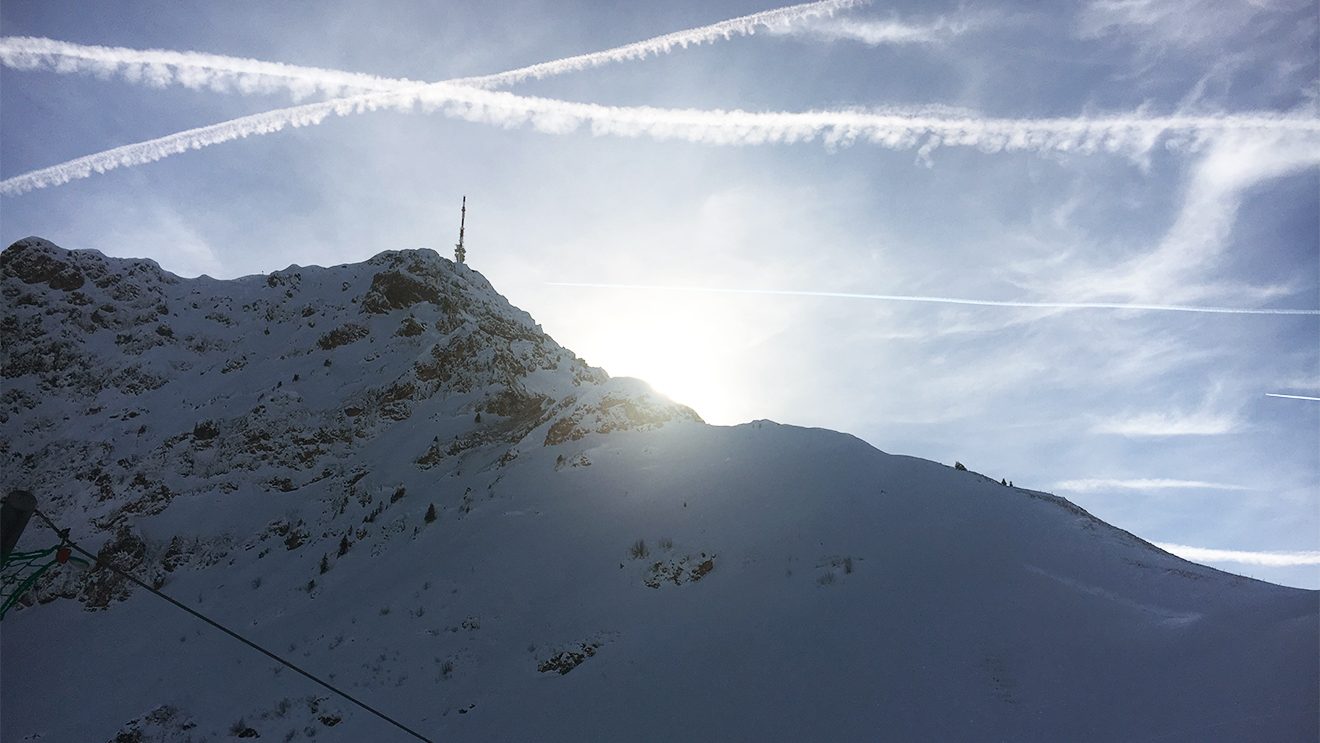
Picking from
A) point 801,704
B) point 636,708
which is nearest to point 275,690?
Answer: point 636,708

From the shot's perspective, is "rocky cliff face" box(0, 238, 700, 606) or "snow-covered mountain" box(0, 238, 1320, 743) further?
"rocky cliff face" box(0, 238, 700, 606)

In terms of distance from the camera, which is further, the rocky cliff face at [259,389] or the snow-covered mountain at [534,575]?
the rocky cliff face at [259,389]

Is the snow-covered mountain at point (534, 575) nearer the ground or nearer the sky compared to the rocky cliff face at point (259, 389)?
nearer the ground

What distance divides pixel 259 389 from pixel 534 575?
79.1ft

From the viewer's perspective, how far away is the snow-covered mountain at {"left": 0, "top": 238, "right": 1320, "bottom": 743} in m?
11.7

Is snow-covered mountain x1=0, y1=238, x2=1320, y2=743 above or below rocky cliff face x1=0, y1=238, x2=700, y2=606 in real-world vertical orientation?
below

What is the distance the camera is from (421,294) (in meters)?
41.8

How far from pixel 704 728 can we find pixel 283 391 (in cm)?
3028

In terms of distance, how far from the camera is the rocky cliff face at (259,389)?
2878 cm

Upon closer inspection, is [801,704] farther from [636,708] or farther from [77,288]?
[77,288]

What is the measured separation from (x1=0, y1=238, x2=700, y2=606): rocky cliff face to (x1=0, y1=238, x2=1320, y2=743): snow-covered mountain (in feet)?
0.70

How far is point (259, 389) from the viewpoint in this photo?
35.0 metres

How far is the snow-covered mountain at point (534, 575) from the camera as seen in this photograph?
38.3 ft

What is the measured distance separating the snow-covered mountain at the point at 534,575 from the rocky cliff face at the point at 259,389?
21 cm
